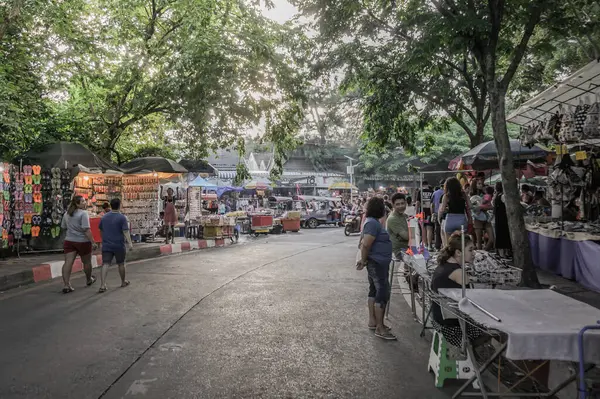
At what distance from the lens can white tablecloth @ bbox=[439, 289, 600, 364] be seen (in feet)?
10.1

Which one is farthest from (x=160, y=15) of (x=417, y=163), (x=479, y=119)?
(x=417, y=163)

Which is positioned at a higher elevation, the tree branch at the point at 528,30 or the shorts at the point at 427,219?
the tree branch at the point at 528,30

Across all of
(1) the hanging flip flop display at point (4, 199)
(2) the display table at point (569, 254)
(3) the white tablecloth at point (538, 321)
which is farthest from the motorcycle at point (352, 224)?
(3) the white tablecloth at point (538, 321)

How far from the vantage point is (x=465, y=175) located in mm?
16875

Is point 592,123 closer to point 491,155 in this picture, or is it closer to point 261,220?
point 491,155

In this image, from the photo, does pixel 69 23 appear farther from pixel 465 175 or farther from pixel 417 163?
pixel 417 163

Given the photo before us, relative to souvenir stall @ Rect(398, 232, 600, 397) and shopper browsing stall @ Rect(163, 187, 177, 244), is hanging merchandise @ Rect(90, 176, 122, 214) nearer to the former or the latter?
shopper browsing stall @ Rect(163, 187, 177, 244)

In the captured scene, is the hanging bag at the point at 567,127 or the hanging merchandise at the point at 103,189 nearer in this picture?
the hanging bag at the point at 567,127

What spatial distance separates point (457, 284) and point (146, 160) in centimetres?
1545

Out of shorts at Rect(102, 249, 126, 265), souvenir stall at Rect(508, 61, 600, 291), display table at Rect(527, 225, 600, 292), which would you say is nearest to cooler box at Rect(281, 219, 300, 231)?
souvenir stall at Rect(508, 61, 600, 291)

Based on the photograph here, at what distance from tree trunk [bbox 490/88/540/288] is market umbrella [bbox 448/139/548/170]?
393 centimetres

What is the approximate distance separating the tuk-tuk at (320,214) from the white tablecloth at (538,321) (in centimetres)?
2826

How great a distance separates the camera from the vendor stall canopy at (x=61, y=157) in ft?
46.6

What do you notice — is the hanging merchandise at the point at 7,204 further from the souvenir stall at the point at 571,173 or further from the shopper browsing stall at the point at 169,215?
the souvenir stall at the point at 571,173
